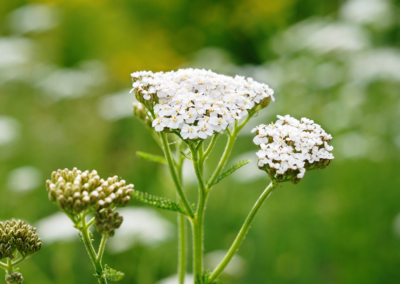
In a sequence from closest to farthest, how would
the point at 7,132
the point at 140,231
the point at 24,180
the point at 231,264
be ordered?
the point at 140,231 → the point at 231,264 → the point at 24,180 → the point at 7,132

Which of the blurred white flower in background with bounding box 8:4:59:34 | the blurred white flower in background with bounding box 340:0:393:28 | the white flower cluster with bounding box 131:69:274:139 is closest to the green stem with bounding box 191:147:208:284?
the white flower cluster with bounding box 131:69:274:139

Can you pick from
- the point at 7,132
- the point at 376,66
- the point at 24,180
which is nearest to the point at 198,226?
the point at 24,180

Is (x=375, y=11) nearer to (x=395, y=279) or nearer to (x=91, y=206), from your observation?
(x=395, y=279)

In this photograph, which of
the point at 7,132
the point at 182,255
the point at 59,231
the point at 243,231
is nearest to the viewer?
the point at 243,231

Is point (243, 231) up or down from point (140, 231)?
down

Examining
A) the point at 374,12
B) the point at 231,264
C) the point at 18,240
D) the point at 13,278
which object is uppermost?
the point at 374,12

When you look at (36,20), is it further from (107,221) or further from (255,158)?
(107,221)

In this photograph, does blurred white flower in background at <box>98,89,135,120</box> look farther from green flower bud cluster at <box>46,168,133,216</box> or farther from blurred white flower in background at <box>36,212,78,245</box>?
green flower bud cluster at <box>46,168,133,216</box>
